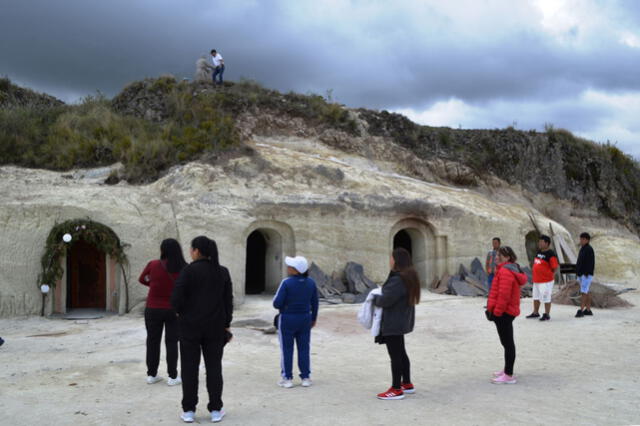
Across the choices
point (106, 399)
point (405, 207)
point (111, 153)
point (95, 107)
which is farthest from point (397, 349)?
point (95, 107)

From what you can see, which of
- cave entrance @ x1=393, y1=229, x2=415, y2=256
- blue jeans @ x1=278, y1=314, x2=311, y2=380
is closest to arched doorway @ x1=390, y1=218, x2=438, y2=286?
cave entrance @ x1=393, y1=229, x2=415, y2=256

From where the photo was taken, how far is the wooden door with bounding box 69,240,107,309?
1391cm

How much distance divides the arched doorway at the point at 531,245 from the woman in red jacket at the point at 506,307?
1481 cm

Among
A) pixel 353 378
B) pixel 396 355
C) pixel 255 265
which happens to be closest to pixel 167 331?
pixel 353 378

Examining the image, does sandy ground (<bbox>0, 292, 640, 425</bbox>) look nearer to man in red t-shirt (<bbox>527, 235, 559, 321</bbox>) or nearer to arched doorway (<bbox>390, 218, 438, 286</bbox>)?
man in red t-shirt (<bbox>527, 235, 559, 321</bbox>)

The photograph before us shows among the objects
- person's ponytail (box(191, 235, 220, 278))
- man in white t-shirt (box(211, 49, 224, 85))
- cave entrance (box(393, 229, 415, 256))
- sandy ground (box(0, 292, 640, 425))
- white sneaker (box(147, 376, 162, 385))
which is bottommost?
sandy ground (box(0, 292, 640, 425))

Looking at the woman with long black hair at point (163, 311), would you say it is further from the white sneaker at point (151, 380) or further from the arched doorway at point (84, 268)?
the arched doorway at point (84, 268)

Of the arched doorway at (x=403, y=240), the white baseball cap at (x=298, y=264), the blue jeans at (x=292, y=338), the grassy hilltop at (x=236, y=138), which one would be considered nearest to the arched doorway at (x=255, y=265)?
the grassy hilltop at (x=236, y=138)

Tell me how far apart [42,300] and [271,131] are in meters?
9.93

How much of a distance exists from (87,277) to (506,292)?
11.2 m

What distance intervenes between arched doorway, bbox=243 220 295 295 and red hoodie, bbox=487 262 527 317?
363 inches

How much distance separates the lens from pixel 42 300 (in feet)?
40.9

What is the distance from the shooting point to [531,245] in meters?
20.7

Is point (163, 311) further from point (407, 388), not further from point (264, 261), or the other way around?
point (264, 261)
